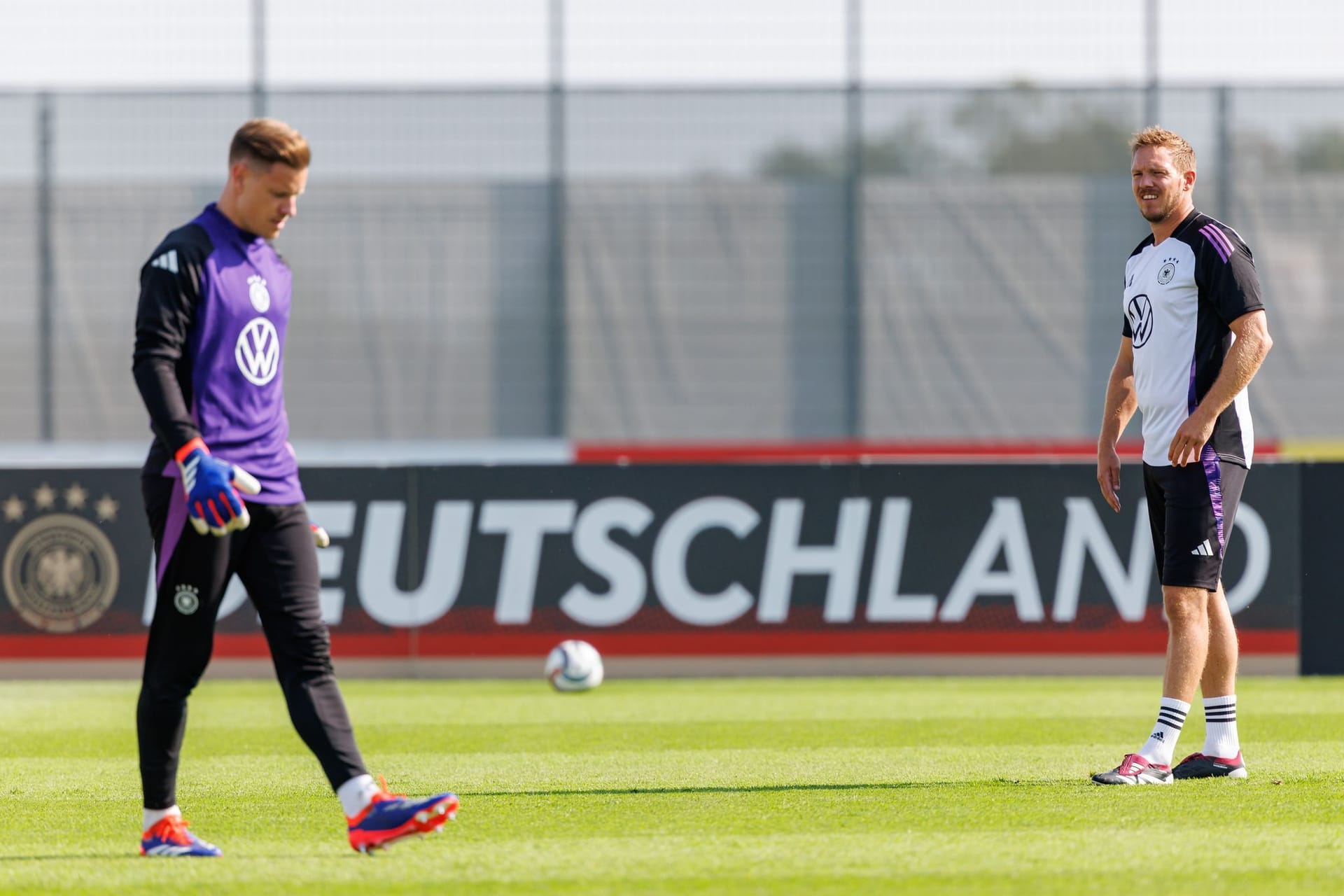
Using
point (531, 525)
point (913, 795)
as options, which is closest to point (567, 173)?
point (531, 525)

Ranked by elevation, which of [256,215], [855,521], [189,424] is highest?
[256,215]

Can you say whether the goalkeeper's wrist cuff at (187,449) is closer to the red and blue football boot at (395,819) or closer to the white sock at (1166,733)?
the red and blue football boot at (395,819)

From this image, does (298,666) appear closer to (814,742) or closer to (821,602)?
(814,742)

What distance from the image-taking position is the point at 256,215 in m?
4.95

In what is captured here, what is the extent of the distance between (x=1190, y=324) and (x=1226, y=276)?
0.23 metres

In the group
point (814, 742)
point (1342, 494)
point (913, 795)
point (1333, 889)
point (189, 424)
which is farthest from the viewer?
point (1342, 494)

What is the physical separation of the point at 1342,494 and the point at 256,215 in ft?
28.8

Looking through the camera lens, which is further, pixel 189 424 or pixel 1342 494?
pixel 1342 494

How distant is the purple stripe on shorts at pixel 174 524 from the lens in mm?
4836

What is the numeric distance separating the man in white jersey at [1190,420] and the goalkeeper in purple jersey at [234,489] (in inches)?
109

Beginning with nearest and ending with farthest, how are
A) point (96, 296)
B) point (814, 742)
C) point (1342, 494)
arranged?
point (814, 742)
point (1342, 494)
point (96, 296)

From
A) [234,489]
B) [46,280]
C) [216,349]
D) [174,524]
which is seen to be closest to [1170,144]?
[216,349]

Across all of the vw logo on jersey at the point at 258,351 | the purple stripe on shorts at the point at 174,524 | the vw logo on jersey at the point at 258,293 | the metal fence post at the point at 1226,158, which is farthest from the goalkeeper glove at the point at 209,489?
the metal fence post at the point at 1226,158

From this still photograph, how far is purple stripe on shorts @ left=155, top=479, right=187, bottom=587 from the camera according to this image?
4.84 metres
